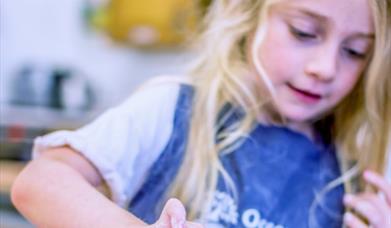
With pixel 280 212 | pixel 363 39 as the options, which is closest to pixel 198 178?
pixel 280 212

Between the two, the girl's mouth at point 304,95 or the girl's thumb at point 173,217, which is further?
the girl's mouth at point 304,95

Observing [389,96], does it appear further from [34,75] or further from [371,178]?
[34,75]

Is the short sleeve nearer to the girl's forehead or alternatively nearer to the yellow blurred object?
the girl's forehead

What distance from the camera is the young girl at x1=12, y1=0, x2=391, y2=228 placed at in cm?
61

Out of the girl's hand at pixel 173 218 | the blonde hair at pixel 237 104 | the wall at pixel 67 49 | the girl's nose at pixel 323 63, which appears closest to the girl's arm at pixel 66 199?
the girl's hand at pixel 173 218

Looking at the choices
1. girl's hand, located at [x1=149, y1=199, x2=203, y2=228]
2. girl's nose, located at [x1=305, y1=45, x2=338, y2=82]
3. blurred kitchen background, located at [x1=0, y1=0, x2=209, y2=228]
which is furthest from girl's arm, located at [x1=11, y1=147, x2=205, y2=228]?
blurred kitchen background, located at [x1=0, y1=0, x2=209, y2=228]

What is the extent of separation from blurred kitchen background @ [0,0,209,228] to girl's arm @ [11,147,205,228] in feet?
3.45

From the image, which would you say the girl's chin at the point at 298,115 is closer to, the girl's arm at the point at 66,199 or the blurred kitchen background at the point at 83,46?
the girl's arm at the point at 66,199

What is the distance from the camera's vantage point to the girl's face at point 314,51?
24.1 inches

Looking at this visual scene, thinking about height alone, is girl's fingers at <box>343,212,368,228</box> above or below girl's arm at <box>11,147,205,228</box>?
below

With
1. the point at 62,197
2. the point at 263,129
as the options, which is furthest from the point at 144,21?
the point at 62,197

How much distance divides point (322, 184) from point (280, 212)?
0.06 meters

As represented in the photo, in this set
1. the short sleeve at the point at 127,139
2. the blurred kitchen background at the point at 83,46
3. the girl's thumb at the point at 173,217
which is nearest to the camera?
the girl's thumb at the point at 173,217

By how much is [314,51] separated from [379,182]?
144 millimetres
